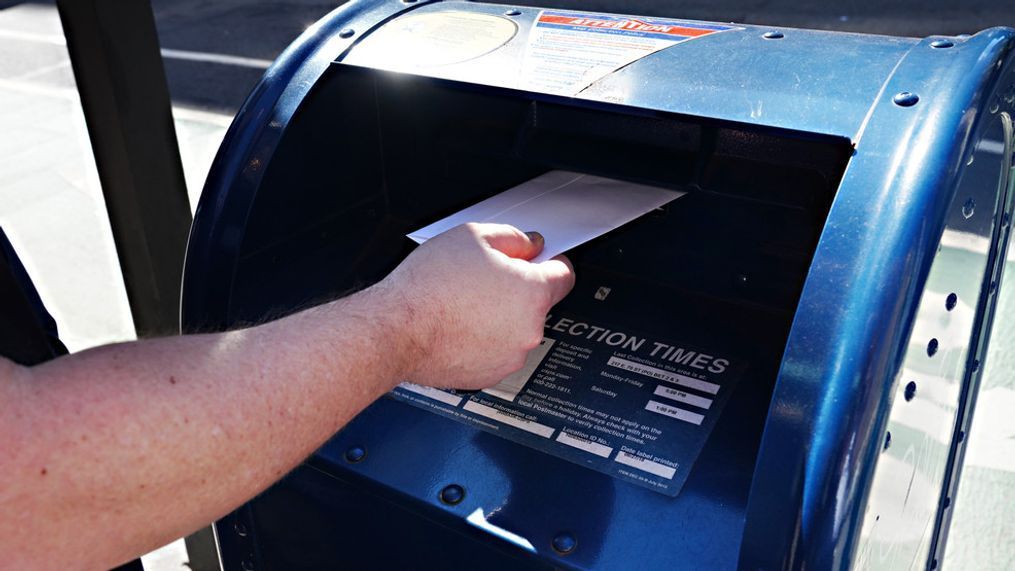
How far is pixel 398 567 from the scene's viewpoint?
1.19 metres

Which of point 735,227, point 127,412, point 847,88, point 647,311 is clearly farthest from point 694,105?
point 127,412

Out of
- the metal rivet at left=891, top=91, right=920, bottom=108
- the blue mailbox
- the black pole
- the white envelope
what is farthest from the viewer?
the black pole

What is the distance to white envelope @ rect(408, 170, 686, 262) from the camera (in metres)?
1.11

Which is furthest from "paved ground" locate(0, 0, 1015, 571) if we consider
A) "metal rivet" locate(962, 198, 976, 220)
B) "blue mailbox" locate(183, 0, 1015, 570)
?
"metal rivet" locate(962, 198, 976, 220)

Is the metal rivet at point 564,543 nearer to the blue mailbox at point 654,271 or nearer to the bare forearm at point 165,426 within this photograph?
the blue mailbox at point 654,271

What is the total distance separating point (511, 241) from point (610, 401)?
281 mm

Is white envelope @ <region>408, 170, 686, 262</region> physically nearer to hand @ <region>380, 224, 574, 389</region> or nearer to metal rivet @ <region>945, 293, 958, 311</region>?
hand @ <region>380, 224, 574, 389</region>

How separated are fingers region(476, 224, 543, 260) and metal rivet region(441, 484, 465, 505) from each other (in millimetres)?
309

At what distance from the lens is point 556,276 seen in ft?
3.34

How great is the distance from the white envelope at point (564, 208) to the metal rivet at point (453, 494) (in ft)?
1.02

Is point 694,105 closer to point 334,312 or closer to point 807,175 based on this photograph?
point 807,175

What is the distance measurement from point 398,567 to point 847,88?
2.78 ft

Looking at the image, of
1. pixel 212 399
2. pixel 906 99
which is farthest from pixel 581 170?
pixel 212 399

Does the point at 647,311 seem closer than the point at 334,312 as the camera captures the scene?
No
